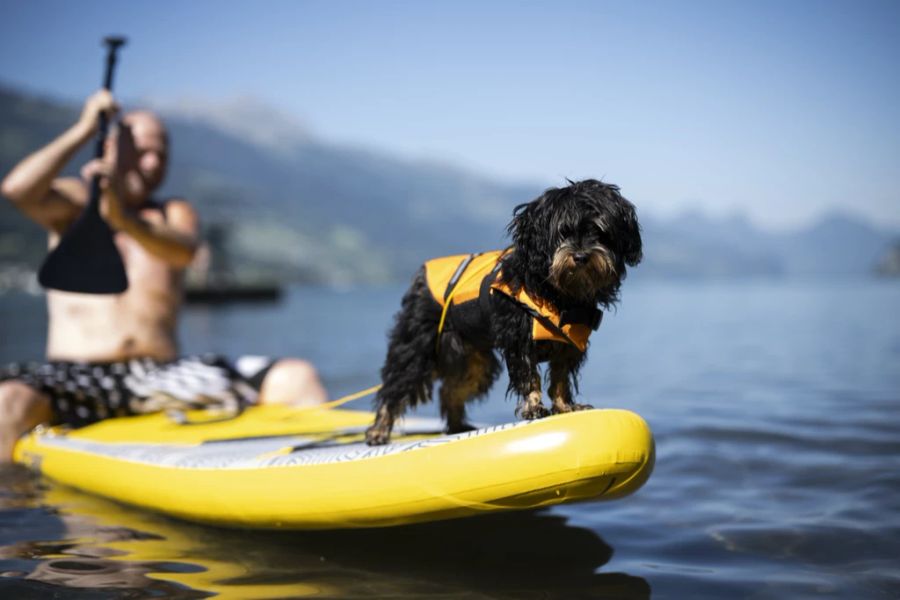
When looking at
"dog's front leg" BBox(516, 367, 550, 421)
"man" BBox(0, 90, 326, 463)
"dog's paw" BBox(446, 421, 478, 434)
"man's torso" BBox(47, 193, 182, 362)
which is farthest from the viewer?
"man's torso" BBox(47, 193, 182, 362)

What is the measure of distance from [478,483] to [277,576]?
3.46ft

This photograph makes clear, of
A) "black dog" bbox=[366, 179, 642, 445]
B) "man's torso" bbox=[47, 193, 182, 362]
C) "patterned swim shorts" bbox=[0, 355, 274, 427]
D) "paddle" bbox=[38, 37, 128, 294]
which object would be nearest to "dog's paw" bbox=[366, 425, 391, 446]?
"black dog" bbox=[366, 179, 642, 445]

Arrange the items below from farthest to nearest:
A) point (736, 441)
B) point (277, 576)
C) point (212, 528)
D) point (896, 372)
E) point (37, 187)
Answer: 1. point (896, 372)
2. point (736, 441)
3. point (37, 187)
4. point (212, 528)
5. point (277, 576)

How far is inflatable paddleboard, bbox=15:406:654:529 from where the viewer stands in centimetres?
313

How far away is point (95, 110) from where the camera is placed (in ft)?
17.4

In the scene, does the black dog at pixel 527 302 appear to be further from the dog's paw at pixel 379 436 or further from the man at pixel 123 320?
the man at pixel 123 320

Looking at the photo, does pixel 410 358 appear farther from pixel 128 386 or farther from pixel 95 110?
pixel 95 110

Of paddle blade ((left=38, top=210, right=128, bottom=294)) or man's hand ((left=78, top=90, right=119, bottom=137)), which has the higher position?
man's hand ((left=78, top=90, right=119, bottom=137))

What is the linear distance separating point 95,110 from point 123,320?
1.44 metres

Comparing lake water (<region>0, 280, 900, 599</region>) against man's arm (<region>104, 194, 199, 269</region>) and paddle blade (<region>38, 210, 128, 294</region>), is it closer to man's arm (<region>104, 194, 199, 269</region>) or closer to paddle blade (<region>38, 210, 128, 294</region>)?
paddle blade (<region>38, 210, 128, 294</region>)

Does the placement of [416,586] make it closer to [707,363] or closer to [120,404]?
[120,404]

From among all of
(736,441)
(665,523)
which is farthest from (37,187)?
(736,441)

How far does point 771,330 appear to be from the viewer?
22219 millimetres

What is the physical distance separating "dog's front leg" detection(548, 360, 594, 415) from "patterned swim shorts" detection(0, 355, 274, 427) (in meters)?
2.92
